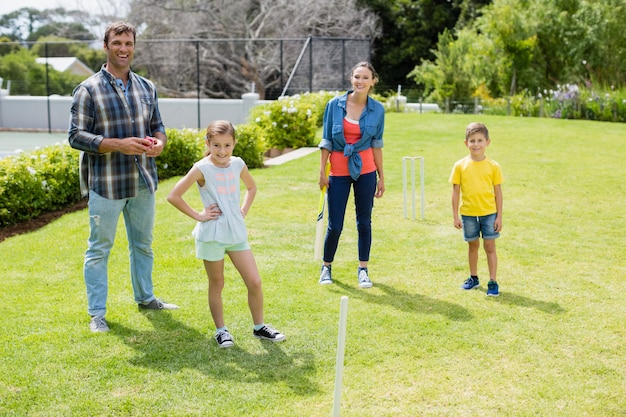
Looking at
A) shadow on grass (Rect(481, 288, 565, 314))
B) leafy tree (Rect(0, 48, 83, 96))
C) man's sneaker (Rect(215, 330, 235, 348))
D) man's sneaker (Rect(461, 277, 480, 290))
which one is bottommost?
man's sneaker (Rect(215, 330, 235, 348))

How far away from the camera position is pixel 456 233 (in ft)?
26.6

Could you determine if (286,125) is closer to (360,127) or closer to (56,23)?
(360,127)

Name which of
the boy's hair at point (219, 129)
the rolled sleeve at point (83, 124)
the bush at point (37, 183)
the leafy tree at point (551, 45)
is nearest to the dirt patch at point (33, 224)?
the bush at point (37, 183)

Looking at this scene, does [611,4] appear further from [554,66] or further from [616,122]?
[616,122]

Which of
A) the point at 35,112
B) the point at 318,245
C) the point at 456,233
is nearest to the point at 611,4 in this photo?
the point at 35,112

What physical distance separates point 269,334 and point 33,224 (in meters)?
5.25

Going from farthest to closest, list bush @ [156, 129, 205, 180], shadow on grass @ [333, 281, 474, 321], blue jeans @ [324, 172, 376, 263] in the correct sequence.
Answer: bush @ [156, 129, 205, 180], blue jeans @ [324, 172, 376, 263], shadow on grass @ [333, 281, 474, 321]

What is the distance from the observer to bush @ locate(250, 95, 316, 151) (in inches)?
596

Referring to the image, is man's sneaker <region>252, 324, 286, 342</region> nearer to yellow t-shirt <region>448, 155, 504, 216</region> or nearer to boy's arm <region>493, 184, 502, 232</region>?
yellow t-shirt <region>448, 155, 504, 216</region>

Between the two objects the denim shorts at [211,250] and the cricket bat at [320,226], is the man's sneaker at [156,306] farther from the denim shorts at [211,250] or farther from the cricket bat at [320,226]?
the cricket bat at [320,226]

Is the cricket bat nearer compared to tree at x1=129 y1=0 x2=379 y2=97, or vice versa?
the cricket bat

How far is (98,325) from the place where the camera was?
5.09m

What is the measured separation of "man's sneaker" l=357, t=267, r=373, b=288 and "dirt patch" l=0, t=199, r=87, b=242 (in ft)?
14.6

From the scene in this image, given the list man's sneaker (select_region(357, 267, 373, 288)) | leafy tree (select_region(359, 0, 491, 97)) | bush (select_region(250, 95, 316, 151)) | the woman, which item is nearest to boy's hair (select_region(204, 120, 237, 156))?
the woman
